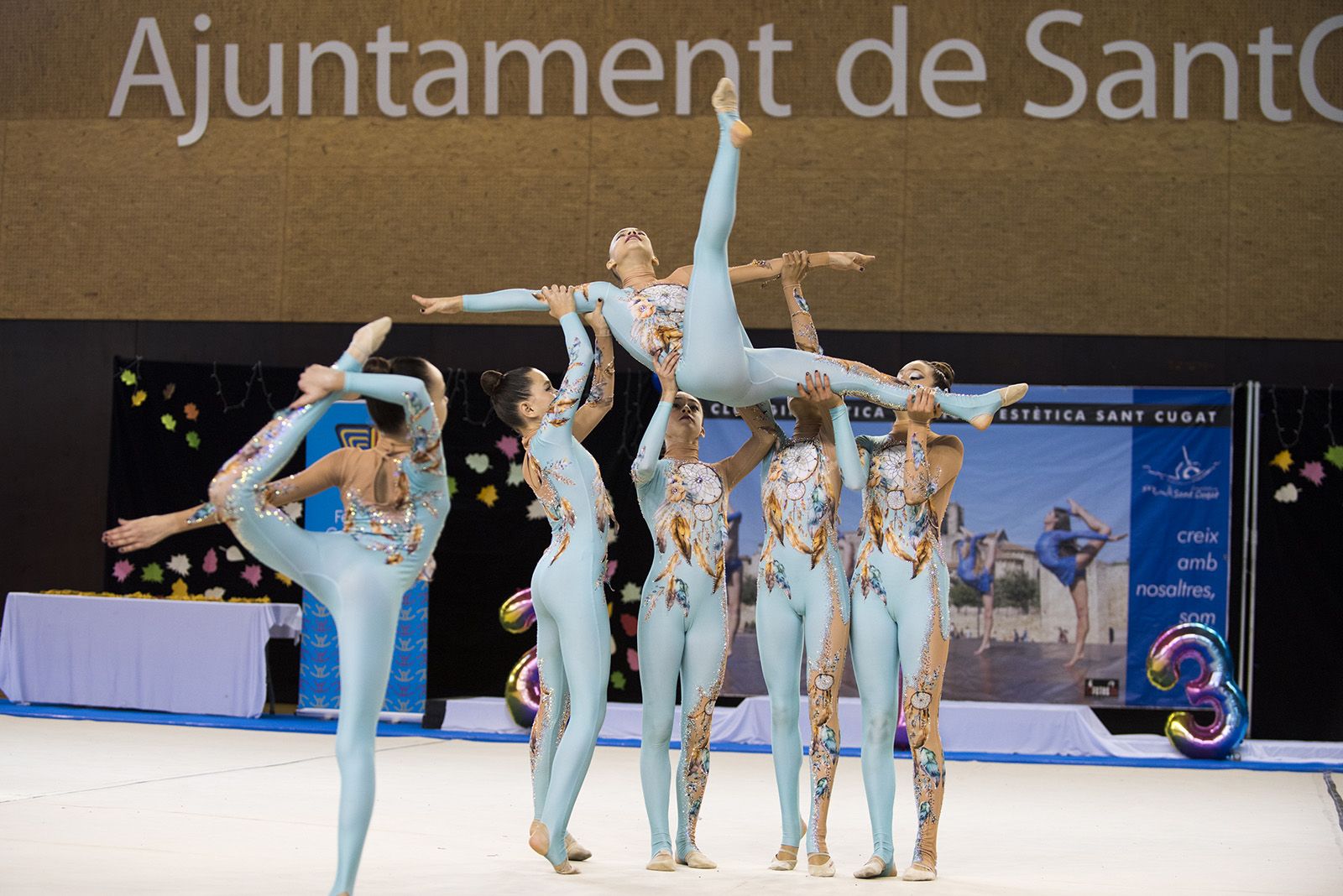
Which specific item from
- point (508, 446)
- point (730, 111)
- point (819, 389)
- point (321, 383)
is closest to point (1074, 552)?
point (508, 446)

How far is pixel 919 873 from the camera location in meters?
4.52

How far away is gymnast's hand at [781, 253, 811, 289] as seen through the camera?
16.5 ft

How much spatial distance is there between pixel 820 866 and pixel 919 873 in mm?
311

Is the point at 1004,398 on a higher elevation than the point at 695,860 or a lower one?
higher

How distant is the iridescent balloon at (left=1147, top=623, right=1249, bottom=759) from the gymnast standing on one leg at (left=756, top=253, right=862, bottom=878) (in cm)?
388

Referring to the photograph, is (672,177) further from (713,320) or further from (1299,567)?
(713,320)

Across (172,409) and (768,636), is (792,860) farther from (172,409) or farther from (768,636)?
(172,409)

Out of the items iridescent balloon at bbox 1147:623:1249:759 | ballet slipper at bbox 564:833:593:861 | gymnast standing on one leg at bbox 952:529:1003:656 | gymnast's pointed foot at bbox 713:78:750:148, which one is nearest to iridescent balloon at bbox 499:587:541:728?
gymnast standing on one leg at bbox 952:529:1003:656

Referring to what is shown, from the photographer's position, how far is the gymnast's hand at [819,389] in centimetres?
463

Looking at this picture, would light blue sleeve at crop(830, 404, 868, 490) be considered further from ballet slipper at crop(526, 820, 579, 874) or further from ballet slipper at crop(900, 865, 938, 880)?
ballet slipper at crop(526, 820, 579, 874)

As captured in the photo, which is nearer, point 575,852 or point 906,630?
point 906,630

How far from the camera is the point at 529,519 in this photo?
888 cm

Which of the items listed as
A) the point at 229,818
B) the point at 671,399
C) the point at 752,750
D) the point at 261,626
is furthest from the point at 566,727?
the point at 261,626

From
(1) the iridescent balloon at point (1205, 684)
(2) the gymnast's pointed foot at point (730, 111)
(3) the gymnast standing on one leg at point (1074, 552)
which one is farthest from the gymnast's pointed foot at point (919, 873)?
(3) the gymnast standing on one leg at point (1074, 552)
